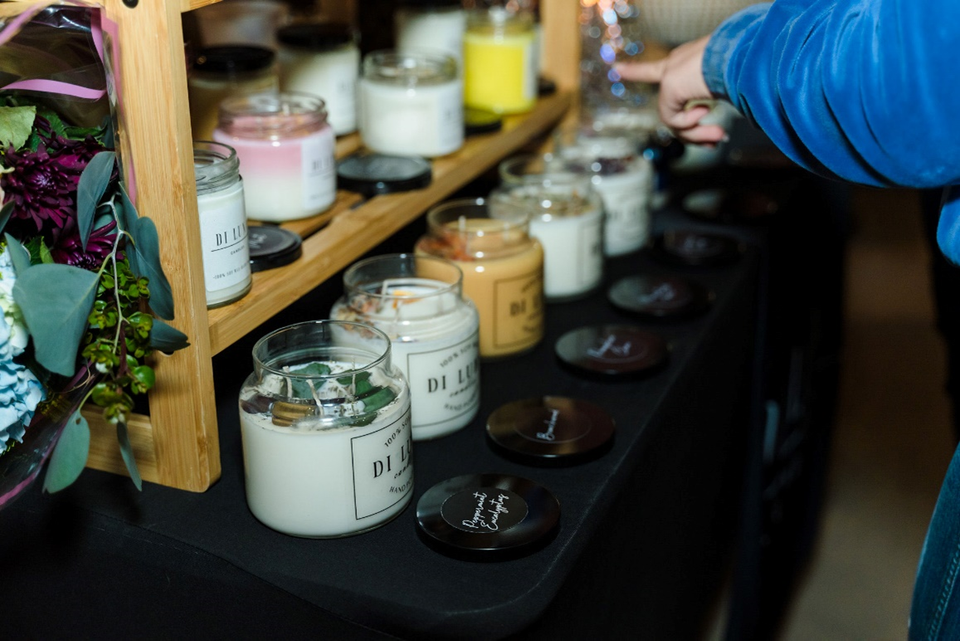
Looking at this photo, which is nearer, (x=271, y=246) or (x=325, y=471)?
(x=325, y=471)

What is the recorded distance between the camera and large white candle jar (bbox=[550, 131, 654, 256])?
1211 millimetres

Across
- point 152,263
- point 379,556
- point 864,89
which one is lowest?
point 379,556

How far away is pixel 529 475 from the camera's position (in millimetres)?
802

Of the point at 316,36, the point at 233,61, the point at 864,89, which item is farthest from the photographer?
the point at 316,36

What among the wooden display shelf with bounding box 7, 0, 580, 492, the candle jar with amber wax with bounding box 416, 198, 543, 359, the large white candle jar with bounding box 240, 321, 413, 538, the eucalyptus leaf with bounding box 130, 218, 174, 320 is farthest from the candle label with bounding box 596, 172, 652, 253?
the eucalyptus leaf with bounding box 130, 218, 174, 320

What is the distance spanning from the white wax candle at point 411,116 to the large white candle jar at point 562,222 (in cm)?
9

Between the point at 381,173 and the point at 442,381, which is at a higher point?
the point at 381,173

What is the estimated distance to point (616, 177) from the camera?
1209 mm

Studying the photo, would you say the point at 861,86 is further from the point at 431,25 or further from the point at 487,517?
the point at 431,25

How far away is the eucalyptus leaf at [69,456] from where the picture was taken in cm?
61

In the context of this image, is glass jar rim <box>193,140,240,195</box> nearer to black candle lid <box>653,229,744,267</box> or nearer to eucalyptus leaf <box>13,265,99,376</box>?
eucalyptus leaf <box>13,265,99,376</box>

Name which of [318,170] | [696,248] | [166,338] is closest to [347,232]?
[318,170]

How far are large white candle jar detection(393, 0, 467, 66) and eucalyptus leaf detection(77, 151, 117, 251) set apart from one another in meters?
0.59

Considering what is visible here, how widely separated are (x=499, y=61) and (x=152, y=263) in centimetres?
67
